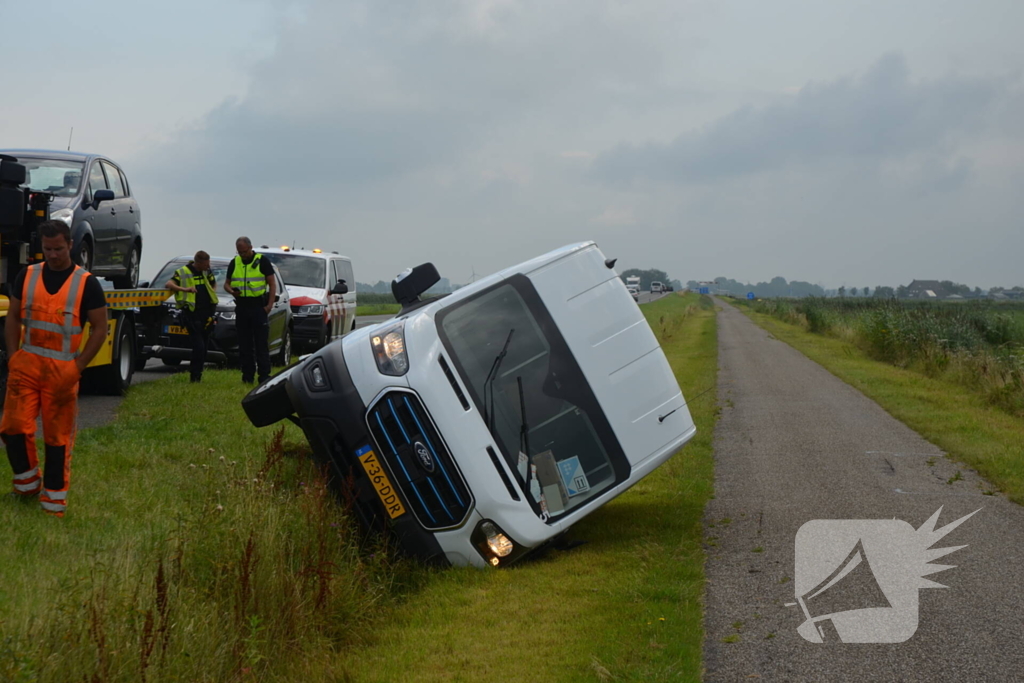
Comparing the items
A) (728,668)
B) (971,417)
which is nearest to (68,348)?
(728,668)

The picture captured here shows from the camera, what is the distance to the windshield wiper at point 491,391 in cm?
707

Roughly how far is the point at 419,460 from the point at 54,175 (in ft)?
25.2

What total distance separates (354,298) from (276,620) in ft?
55.7

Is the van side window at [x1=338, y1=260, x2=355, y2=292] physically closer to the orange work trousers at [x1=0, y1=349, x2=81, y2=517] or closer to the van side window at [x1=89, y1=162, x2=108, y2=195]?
the van side window at [x1=89, y1=162, x2=108, y2=195]

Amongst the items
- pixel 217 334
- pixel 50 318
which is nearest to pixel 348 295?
pixel 217 334

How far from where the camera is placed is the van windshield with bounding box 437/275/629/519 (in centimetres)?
716

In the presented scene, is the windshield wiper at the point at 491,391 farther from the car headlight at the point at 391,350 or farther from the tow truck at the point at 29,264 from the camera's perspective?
the tow truck at the point at 29,264

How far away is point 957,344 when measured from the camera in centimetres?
2498

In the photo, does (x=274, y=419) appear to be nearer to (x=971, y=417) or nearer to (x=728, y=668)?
(x=728, y=668)

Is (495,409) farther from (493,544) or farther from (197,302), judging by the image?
(197,302)

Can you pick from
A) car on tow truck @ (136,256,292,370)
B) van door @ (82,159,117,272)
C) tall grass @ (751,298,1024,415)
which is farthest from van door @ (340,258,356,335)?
tall grass @ (751,298,1024,415)

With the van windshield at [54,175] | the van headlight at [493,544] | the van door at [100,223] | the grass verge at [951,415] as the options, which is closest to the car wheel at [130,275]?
the van door at [100,223]

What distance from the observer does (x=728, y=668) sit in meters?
5.15

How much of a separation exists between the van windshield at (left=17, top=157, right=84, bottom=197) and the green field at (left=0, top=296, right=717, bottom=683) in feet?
15.6
